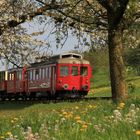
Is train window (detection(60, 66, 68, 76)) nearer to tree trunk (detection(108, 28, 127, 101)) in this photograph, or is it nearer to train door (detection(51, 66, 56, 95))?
train door (detection(51, 66, 56, 95))

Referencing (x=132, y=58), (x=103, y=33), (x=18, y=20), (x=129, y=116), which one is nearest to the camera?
(x=129, y=116)

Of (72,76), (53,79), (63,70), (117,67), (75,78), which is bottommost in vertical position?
(117,67)

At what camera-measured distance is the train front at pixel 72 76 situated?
1428 inches

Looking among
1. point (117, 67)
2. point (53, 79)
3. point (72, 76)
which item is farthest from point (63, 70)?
point (117, 67)

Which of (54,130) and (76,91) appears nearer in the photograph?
(54,130)

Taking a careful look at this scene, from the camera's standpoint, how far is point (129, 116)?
7.21 meters

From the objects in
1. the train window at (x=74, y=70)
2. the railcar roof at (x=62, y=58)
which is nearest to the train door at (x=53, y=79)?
the railcar roof at (x=62, y=58)

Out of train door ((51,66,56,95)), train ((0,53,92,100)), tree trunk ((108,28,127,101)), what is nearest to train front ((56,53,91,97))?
train ((0,53,92,100))

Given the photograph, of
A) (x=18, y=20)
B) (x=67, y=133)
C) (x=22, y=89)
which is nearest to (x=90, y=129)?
(x=67, y=133)

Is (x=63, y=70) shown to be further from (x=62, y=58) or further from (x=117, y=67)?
(x=117, y=67)

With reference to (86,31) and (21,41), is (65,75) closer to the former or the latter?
(21,41)

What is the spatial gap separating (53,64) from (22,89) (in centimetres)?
744

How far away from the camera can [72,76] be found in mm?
37625

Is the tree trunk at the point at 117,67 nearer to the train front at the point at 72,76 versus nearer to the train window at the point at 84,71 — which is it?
the train front at the point at 72,76
